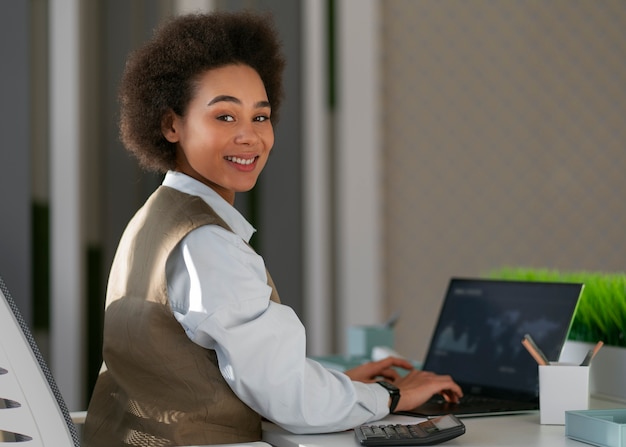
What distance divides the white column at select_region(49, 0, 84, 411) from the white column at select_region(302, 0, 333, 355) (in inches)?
39.4

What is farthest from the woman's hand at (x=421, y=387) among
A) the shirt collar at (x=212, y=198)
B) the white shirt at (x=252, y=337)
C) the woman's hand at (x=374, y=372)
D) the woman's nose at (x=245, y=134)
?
the woman's nose at (x=245, y=134)

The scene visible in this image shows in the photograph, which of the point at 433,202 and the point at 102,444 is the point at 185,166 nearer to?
the point at 102,444

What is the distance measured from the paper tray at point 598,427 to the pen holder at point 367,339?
3.80 ft

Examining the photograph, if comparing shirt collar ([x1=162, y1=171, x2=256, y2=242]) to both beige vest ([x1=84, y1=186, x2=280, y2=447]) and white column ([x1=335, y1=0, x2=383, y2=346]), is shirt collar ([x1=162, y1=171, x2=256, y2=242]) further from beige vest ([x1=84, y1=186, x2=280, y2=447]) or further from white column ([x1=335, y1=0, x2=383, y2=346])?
white column ([x1=335, y1=0, x2=383, y2=346])

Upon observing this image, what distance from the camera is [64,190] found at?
3549 millimetres

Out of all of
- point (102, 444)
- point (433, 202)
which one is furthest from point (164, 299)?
point (433, 202)

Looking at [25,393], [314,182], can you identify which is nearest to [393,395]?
[25,393]

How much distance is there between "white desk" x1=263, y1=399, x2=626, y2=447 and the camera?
132cm

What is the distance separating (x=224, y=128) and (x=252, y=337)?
1.34ft

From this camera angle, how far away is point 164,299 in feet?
4.57

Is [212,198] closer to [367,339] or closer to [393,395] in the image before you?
[393,395]

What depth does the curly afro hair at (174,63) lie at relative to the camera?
5.15 feet

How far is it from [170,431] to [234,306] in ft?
0.74

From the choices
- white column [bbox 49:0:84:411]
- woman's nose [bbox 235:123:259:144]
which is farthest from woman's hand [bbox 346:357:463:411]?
white column [bbox 49:0:84:411]
